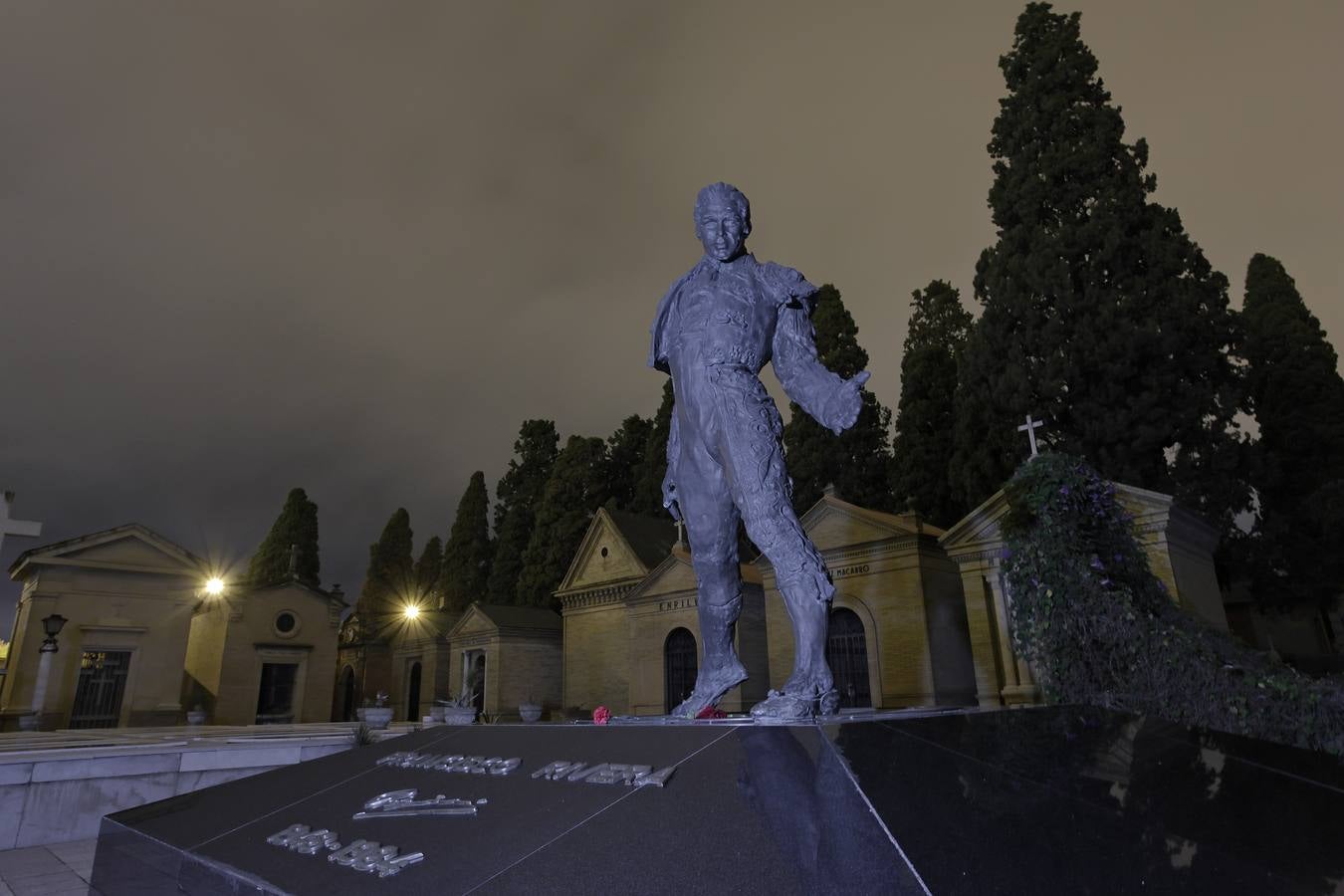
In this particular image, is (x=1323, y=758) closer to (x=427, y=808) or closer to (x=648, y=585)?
(x=427, y=808)

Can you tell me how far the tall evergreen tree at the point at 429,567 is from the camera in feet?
143

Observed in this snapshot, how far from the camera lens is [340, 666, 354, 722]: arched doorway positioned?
3550cm

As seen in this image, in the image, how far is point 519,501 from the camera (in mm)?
35281

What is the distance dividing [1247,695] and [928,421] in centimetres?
2012

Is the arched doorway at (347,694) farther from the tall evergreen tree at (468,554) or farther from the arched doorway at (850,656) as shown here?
the arched doorway at (850,656)

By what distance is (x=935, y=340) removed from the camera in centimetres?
2950

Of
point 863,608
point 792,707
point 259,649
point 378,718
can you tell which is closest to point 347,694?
point 259,649

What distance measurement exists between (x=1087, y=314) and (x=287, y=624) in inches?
1034

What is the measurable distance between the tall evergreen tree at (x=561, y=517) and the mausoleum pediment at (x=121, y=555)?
12009 millimetres

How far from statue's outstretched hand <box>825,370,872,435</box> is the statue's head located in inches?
50.9

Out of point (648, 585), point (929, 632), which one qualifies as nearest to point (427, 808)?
point (929, 632)

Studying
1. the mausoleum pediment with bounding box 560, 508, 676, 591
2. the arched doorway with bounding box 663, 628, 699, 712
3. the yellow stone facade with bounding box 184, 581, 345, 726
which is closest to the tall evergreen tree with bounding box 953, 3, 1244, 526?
the arched doorway with bounding box 663, 628, 699, 712

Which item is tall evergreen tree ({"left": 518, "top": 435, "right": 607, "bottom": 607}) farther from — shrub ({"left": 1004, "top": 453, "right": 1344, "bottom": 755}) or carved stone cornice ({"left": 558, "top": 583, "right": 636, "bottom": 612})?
shrub ({"left": 1004, "top": 453, "right": 1344, "bottom": 755})

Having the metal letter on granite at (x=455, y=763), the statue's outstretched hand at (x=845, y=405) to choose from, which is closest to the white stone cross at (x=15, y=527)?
the metal letter on granite at (x=455, y=763)
